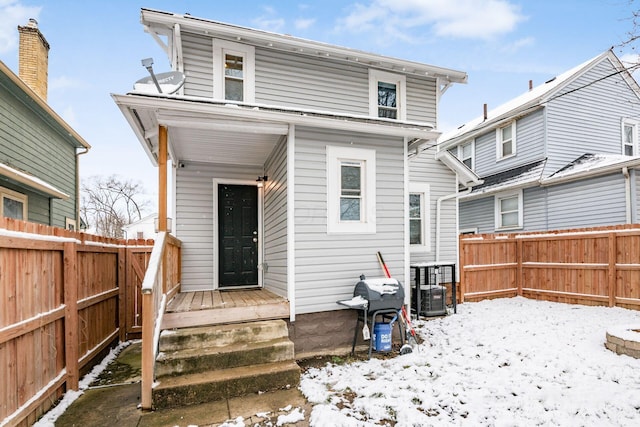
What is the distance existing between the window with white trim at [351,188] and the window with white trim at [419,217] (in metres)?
3.34

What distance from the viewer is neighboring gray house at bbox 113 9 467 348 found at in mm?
4758

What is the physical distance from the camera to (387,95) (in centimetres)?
770

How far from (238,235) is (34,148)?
16.9 ft

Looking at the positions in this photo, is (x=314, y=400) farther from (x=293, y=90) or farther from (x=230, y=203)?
(x=293, y=90)

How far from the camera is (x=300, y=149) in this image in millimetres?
4883

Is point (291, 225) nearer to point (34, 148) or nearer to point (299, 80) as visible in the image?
point (299, 80)

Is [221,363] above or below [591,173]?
below

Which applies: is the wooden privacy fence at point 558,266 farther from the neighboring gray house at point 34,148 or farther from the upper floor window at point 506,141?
the neighboring gray house at point 34,148

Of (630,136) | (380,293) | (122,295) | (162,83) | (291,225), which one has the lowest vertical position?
(122,295)

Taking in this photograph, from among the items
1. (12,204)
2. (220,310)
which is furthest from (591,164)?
(12,204)

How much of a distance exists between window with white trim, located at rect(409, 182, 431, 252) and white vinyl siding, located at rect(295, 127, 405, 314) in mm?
3026

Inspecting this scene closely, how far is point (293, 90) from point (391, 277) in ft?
14.3

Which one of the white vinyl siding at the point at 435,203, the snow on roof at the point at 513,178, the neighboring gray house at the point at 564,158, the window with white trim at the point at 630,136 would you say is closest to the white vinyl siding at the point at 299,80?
the white vinyl siding at the point at 435,203

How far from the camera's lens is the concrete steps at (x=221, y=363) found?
335 cm
